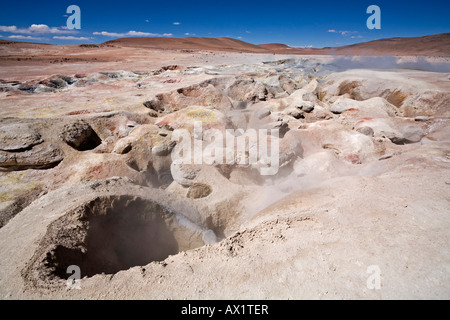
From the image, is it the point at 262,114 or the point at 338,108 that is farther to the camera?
the point at 338,108

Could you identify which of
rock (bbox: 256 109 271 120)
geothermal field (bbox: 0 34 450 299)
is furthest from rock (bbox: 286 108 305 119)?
rock (bbox: 256 109 271 120)

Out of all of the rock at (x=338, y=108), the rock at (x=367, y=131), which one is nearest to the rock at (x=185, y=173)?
the rock at (x=367, y=131)

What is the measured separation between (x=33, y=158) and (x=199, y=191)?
3.23 meters

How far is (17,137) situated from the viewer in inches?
183

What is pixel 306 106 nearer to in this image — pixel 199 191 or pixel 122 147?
pixel 199 191

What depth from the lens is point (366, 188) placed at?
302 cm

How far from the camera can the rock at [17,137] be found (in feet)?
14.9

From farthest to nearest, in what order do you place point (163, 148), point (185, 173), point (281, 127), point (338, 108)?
point (338, 108)
point (281, 127)
point (163, 148)
point (185, 173)

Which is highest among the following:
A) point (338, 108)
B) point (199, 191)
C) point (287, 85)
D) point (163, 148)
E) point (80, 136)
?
point (287, 85)

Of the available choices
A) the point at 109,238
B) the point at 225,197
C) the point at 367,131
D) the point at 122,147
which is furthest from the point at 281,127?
the point at 109,238

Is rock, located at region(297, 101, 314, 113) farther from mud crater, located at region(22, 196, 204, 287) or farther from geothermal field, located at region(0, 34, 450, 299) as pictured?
mud crater, located at region(22, 196, 204, 287)

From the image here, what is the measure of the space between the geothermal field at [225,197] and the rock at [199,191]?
0.03 metres

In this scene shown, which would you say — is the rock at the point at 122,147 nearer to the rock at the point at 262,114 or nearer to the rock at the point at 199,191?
Result: the rock at the point at 199,191
